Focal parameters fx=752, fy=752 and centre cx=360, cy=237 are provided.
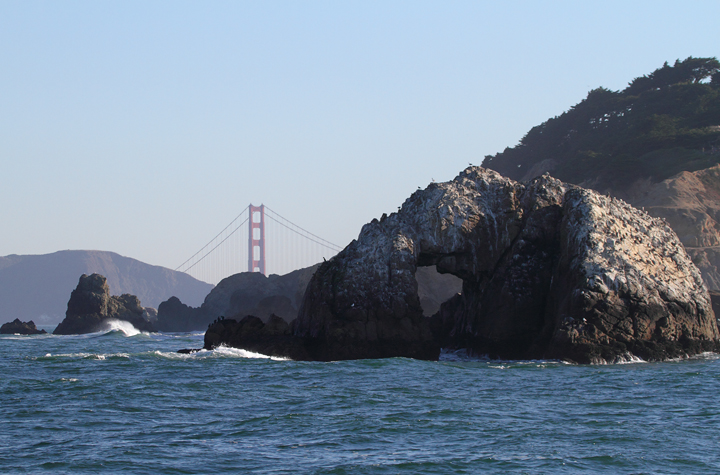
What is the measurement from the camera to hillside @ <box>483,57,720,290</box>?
63.2 m

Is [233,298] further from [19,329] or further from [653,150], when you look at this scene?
[653,150]

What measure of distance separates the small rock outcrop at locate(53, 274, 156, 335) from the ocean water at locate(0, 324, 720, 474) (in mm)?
52983

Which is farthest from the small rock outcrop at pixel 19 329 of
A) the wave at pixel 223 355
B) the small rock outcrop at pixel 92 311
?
the wave at pixel 223 355

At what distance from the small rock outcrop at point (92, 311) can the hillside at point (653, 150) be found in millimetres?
48939

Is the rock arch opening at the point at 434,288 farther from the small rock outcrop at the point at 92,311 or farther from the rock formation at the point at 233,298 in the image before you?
the small rock outcrop at the point at 92,311

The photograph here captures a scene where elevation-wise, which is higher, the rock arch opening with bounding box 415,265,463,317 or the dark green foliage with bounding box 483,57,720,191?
the dark green foliage with bounding box 483,57,720,191

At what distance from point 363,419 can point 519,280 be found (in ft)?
55.6

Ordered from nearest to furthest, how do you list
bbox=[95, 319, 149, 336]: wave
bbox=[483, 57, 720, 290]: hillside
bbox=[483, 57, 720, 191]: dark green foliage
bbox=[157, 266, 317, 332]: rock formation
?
bbox=[483, 57, 720, 290]: hillside, bbox=[483, 57, 720, 191]: dark green foliage, bbox=[95, 319, 149, 336]: wave, bbox=[157, 266, 317, 332]: rock formation

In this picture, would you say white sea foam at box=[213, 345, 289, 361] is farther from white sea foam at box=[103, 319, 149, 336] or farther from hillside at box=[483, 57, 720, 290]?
white sea foam at box=[103, 319, 149, 336]

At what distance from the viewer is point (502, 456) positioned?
43.2 feet

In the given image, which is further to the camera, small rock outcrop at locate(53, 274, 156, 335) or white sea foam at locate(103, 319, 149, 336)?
white sea foam at locate(103, 319, 149, 336)

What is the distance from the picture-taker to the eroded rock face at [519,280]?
28.7 meters

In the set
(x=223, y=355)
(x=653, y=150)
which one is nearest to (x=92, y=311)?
(x=223, y=355)

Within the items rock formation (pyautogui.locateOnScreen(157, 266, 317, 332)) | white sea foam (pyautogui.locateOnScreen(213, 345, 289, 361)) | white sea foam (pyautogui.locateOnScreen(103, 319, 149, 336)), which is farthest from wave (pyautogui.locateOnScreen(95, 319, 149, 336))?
white sea foam (pyautogui.locateOnScreen(213, 345, 289, 361))
